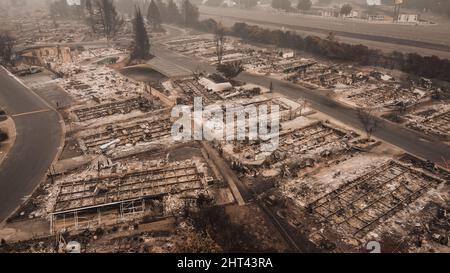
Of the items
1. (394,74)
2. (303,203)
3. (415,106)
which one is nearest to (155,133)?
(303,203)

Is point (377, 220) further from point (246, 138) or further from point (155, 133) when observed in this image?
point (155, 133)

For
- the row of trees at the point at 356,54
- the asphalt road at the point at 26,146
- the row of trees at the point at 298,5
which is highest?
the row of trees at the point at 298,5

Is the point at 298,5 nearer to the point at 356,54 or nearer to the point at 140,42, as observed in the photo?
the point at 356,54

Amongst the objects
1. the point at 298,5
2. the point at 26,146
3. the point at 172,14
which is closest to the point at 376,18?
the point at 298,5

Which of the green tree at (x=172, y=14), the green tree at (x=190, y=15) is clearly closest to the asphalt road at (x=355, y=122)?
the green tree at (x=190, y=15)

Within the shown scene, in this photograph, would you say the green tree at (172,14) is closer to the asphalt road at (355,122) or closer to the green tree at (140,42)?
the green tree at (140,42)
